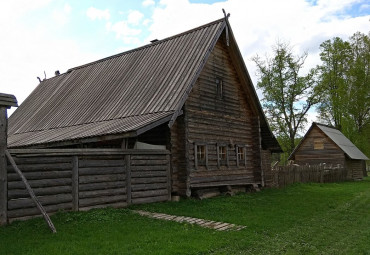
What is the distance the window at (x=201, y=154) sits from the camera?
51.4 ft

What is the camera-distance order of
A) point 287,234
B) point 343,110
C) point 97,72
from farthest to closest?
point 343,110
point 97,72
point 287,234

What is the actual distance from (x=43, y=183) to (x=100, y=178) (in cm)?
195

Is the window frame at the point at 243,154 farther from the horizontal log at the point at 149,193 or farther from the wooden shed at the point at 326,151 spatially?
the wooden shed at the point at 326,151

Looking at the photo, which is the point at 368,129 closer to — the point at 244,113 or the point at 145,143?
the point at 244,113

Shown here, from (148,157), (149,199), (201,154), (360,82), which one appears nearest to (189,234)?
(149,199)

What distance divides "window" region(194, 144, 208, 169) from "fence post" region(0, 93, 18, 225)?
26.4 feet

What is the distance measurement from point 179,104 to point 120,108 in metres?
3.31

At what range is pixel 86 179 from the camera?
11.1 m

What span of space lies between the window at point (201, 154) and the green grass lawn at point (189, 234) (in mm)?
3133

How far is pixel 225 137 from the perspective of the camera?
17.9m

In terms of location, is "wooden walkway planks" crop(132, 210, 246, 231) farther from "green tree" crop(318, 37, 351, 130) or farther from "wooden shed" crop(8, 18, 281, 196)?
"green tree" crop(318, 37, 351, 130)

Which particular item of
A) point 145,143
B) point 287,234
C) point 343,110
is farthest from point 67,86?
point 343,110

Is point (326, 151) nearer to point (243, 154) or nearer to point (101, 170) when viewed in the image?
point (243, 154)

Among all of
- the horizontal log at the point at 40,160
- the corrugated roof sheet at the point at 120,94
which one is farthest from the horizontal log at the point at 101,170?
the corrugated roof sheet at the point at 120,94
